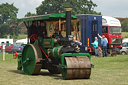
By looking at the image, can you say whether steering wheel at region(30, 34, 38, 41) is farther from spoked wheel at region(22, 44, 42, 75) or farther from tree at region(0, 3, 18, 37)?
tree at region(0, 3, 18, 37)

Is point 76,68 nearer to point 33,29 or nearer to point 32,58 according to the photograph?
point 32,58

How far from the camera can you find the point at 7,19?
110 metres

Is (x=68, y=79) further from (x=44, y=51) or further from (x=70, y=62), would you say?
(x=44, y=51)

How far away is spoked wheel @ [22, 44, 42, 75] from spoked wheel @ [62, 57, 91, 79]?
1.73 metres

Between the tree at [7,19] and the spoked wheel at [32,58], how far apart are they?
86869 millimetres

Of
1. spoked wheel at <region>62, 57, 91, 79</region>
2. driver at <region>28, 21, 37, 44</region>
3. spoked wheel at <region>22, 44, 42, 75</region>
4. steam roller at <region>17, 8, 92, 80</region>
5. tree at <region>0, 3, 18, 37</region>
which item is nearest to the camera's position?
spoked wheel at <region>62, 57, 91, 79</region>

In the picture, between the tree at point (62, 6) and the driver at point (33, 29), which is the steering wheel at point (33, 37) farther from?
the tree at point (62, 6)

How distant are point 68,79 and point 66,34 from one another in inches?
65.2

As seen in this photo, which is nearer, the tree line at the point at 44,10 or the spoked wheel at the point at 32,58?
the spoked wheel at the point at 32,58

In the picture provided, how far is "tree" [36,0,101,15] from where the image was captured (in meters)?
90.2

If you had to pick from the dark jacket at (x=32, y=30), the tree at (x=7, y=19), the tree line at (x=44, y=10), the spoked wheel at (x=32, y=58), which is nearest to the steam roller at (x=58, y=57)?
the spoked wheel at (x=32, y=58)

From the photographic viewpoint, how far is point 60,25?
14078 mm

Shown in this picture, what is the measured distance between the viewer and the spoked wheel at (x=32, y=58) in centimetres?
1442

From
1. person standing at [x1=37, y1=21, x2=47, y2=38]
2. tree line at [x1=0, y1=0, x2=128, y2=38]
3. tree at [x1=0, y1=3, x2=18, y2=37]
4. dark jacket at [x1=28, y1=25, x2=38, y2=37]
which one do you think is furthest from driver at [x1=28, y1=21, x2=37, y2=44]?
tree at [x1=0, y1=3, x2=18, y2=37]
